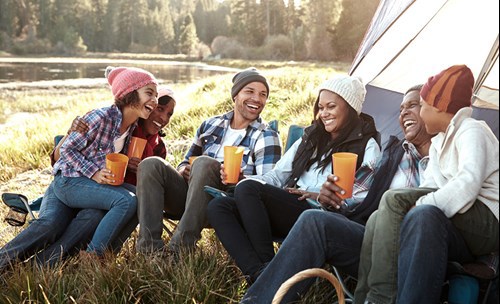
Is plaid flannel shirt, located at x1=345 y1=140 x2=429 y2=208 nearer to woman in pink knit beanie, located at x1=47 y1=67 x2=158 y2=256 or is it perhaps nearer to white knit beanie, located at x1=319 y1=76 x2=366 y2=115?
white knit beanie, located at x1=319 y1=76 x2=366 y2=115

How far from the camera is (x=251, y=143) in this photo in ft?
10.6

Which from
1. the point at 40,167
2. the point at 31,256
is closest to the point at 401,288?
the point at 31,256

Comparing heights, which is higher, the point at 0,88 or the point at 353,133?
Answer: the point at 353,133

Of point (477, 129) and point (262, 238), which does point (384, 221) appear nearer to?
point (477, 129)

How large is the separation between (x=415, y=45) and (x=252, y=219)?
6.27ft

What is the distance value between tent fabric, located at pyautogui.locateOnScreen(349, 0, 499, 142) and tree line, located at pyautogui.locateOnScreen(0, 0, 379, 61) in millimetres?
21603

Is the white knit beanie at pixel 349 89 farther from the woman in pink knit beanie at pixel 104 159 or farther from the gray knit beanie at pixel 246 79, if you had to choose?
the woman in pink knit beanie at pixel 104 159

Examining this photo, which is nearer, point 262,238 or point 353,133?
point 262,238

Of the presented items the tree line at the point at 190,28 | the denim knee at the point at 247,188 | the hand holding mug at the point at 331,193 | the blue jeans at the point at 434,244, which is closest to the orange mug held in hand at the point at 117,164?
the denim knee at the point at 247,188

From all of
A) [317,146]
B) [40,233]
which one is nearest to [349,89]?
[317,146]

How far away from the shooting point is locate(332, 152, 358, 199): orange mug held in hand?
96.4 inches

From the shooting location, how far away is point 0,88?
63.8ft

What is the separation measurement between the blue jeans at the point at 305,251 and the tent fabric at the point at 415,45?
1535mm

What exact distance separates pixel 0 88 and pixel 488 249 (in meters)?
19.5
